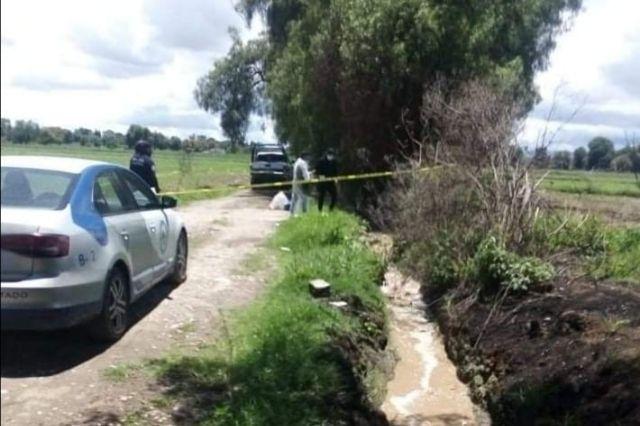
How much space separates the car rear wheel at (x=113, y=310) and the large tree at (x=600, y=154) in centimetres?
1180

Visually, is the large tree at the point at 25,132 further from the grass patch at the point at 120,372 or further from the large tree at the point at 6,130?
the grass patch at the point at 120,372

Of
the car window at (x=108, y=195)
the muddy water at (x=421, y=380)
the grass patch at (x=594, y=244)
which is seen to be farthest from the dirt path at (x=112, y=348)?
the grass patch at (x=594, y=244)

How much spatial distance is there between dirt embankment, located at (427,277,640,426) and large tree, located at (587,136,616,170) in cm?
590

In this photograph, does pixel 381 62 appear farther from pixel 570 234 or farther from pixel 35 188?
pixel 35 188

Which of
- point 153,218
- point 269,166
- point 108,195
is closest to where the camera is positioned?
point 108,195

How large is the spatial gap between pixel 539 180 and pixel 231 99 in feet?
23.1

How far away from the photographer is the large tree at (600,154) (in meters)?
16.4

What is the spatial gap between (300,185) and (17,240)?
48.1 ft

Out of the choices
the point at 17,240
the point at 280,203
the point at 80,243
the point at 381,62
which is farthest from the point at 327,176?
the point at 17,240

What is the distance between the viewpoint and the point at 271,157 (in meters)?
30.9

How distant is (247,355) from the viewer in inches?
275

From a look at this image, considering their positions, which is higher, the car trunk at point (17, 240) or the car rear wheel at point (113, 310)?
the car trunk at point (17, 240)

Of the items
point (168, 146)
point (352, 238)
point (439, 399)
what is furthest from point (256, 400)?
point (352, 238)

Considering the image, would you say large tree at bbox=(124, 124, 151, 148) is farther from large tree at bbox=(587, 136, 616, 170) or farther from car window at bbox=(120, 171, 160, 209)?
large tree at bbox=(587, 136, 616, 170)
